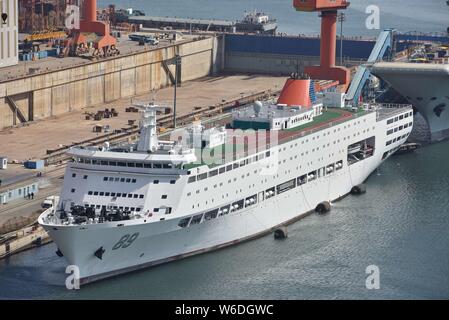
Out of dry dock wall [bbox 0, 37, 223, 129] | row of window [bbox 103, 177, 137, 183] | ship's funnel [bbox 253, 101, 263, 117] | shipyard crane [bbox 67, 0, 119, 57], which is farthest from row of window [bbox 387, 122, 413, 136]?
shipyard crane [bbox 67, 0, 119, 57]

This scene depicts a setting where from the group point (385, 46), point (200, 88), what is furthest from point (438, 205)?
point (200, 88)

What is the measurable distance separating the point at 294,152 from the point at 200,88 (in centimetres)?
3488

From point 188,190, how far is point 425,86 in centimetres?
2921

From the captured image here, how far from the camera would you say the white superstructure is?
270 feet

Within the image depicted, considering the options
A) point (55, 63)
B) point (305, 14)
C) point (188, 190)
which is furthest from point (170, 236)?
point (305, 14)

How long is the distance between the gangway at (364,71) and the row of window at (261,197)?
11097 mm

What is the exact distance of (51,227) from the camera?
4762 centimetres

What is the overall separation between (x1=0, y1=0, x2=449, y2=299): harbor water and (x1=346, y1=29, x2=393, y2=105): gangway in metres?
11.9

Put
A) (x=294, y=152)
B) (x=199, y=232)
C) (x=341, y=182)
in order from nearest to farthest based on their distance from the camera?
(x=199, y=232), (x=294, y=152), (x=341, y=182)

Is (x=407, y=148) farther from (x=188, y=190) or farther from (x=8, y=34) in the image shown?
(x=8, y=34)

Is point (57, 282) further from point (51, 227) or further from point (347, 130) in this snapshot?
point (347, 130)

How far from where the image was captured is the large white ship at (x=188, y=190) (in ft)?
159

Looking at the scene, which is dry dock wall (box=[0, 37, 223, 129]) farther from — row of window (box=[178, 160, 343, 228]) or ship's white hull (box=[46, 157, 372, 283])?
ship's white hull (box=[46, 157, 372, 283])

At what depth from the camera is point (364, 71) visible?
3051 inches
